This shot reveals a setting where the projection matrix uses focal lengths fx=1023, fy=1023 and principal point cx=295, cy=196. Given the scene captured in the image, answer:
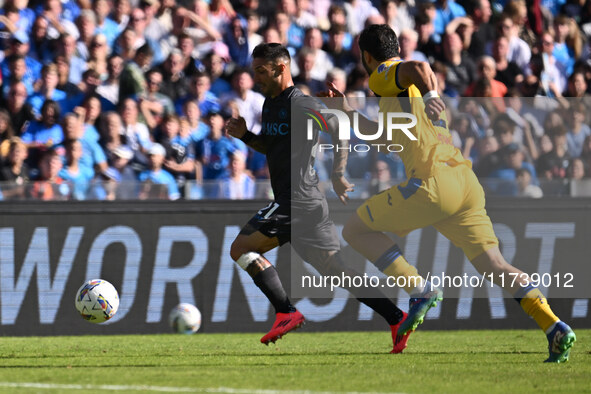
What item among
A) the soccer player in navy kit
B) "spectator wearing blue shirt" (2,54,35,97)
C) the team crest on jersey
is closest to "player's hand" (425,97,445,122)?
the team crest on jersey

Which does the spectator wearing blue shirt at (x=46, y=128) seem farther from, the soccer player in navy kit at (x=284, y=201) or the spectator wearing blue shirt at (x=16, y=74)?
the soccer player in navy kit at (x=284, y=201)

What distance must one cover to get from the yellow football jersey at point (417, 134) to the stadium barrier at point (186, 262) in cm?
336

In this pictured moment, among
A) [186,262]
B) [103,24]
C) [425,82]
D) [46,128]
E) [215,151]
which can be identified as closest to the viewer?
[425,82]

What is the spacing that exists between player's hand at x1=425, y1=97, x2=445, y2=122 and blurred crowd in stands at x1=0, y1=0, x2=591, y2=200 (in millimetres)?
4080

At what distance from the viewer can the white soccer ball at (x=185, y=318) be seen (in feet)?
33.6

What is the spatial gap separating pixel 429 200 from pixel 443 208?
13cm

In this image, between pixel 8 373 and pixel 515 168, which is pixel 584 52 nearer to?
pixel 515 168

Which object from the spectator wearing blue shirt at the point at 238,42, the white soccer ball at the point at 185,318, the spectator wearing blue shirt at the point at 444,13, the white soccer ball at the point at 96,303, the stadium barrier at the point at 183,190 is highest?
the spectator wearing blue shirt at the point at 444,13

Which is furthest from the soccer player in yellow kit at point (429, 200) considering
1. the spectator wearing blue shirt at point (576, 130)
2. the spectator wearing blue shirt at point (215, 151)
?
the spectator wearing blue shirt at point (215, 151)

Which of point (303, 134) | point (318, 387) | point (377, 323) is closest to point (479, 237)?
point (303, 134)

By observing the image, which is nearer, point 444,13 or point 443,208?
point 443,208

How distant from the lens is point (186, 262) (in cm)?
1093

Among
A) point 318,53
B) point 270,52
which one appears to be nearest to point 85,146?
point 318,53

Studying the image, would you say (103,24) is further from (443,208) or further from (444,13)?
(443,208)
